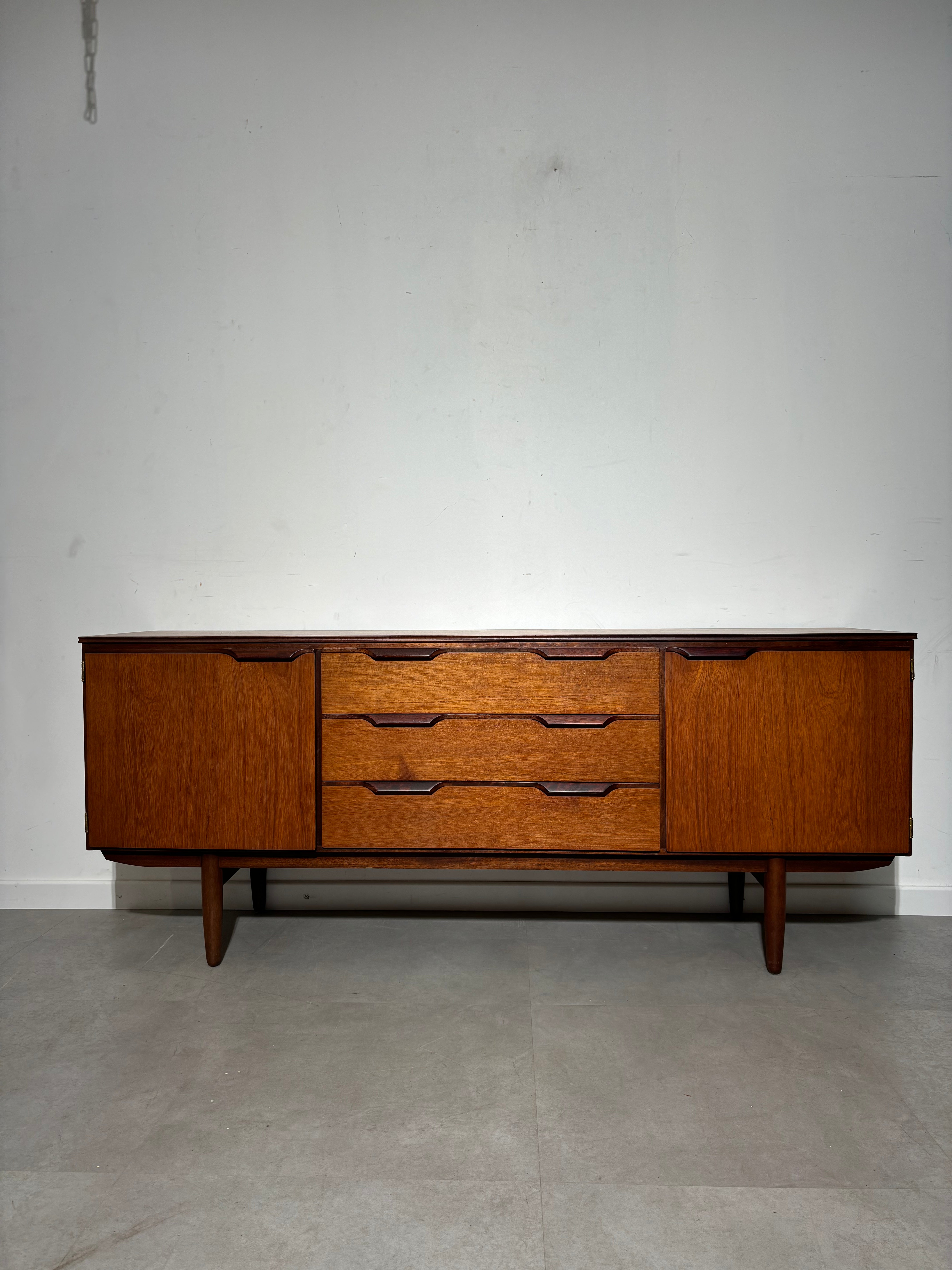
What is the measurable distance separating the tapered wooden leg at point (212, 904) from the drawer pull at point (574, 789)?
779 mm

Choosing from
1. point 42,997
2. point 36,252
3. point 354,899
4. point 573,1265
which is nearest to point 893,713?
point 573,1265

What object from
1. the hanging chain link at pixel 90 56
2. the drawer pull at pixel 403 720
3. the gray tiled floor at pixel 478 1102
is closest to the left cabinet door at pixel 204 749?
the drawer pull at pixel 403 720

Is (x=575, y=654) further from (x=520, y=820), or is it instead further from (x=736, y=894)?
(x=736, y=894)

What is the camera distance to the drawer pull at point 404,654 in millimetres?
1941

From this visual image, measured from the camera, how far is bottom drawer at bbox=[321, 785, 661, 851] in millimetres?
1934

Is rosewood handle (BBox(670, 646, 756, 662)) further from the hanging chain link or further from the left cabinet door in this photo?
the hanging chain link

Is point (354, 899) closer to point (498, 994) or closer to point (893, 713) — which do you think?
point (498, 994)

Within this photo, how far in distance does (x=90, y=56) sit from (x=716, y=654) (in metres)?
2.40

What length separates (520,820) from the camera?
194cm

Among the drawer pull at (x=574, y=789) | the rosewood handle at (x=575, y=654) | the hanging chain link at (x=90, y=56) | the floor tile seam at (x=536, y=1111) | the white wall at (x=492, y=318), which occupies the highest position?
the hanging chain link at (x=90, y=56)

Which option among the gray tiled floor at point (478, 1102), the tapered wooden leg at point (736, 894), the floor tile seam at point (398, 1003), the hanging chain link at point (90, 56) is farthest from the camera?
the hanging chain link at point (90, 56)

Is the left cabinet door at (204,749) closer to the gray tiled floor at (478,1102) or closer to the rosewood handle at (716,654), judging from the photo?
the gray tiled floor at (478,1102)

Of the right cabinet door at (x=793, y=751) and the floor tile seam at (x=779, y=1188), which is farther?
A: the right cabinet door at (x=793, y=751)

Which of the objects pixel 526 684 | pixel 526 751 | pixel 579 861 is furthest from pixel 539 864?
pixel 526 684
